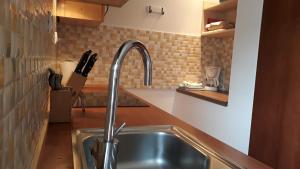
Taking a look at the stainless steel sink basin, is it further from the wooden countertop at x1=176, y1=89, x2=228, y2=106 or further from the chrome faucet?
the wooden countertop at x1=176, y1=89, x2=228, y2=106

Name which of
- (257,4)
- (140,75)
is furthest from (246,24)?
(140,75)

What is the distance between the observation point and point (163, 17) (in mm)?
2951

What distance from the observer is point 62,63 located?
236 centimetres

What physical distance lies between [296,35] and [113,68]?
1467 millimetres

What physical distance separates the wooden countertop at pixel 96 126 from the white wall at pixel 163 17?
1.49m

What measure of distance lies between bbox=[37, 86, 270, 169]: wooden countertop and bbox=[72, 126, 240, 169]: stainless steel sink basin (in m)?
0.06

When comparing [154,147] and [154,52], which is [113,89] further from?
[154,52]

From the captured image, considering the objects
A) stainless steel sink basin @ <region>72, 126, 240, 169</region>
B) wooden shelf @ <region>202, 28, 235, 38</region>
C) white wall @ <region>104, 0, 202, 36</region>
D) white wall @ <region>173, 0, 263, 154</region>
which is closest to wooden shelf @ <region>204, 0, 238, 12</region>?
white wall @ <region>104, 0, 202, 36</region>

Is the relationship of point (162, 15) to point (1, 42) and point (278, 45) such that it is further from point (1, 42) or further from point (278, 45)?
point (1, 42)

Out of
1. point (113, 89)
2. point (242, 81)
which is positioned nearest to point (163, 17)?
point (242, 81)

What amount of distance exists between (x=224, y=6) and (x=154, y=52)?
0.96m

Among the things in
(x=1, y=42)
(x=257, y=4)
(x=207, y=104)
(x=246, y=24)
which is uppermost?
(x=257, y=4)

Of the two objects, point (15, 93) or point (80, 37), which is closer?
point (15, 93)

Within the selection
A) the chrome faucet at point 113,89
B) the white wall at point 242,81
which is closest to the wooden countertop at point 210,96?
the white wall at point 242,81
